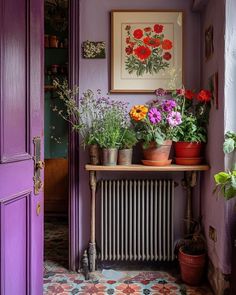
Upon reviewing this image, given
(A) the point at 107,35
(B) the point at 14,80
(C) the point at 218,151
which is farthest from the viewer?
→ (A) the point at 107,35

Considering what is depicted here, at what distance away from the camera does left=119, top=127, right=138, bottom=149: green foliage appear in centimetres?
241

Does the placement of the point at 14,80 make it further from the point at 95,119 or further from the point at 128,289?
the point at 128,289

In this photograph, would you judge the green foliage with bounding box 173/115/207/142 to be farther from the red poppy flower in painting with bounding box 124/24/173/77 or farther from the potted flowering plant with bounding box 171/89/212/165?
the red poppy flower in painting with bounding box 124/24/173/77

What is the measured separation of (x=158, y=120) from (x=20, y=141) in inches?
45.6

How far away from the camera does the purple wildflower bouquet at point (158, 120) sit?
233 cm

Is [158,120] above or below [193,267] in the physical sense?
above

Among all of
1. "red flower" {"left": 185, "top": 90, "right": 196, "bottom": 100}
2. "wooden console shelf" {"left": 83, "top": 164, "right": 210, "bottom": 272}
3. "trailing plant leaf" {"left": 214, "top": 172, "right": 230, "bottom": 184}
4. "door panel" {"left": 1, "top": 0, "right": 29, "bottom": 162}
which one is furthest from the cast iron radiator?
"door panel" {"left": 1, "top": 0, "right": 29, "bottom": 162}

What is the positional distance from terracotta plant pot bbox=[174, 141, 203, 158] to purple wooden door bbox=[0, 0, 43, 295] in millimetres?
1172

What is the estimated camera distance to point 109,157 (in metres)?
2.38

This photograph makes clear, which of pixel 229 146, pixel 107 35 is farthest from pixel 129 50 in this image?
pixel 229 146

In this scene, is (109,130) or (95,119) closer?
(109,130)

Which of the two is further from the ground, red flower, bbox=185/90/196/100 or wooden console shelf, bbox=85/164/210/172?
red flower, bbox=185/90/196/100

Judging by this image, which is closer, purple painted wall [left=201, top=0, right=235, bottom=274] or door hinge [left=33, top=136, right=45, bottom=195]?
door hinge [left=33, top=136, right=45, bottom=195]

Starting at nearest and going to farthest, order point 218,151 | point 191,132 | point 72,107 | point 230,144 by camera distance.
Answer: point 230,144 < point 218,151 < point 191,132 < point 72,107
